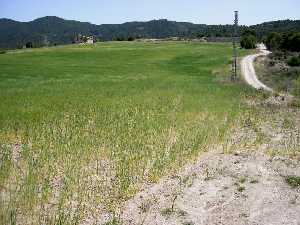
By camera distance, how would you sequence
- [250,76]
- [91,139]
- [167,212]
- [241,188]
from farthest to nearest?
1. [250,76]
2. [91,139]
3. [241,188]
4. [167,212]

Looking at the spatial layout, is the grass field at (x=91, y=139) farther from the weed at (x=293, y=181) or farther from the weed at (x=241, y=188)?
the weed at (x=293, y=181)

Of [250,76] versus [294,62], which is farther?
[294,62]

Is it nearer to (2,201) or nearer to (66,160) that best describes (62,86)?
(66,160)

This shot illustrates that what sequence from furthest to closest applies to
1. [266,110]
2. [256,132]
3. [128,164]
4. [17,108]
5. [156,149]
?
[266,110], [17,108], [256,132], [156,149], [128,164]

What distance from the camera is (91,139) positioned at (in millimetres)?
21125

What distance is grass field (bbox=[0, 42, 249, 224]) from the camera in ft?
46.4

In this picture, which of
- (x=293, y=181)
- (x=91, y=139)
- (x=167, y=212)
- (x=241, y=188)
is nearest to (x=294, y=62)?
(x=91, y=139)

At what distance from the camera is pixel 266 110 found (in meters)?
33.2

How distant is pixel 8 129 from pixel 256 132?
11.9 m

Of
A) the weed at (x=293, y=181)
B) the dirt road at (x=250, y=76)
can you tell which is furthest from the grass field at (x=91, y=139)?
the dirt road at (x=250, y=76)

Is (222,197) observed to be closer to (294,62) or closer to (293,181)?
(293,181)

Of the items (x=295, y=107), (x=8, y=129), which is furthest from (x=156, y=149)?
(x=295, y=107)

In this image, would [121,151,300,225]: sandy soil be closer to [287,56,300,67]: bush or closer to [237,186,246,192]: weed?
[237,186,246,192]: weed

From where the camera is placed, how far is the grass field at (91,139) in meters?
14.1
